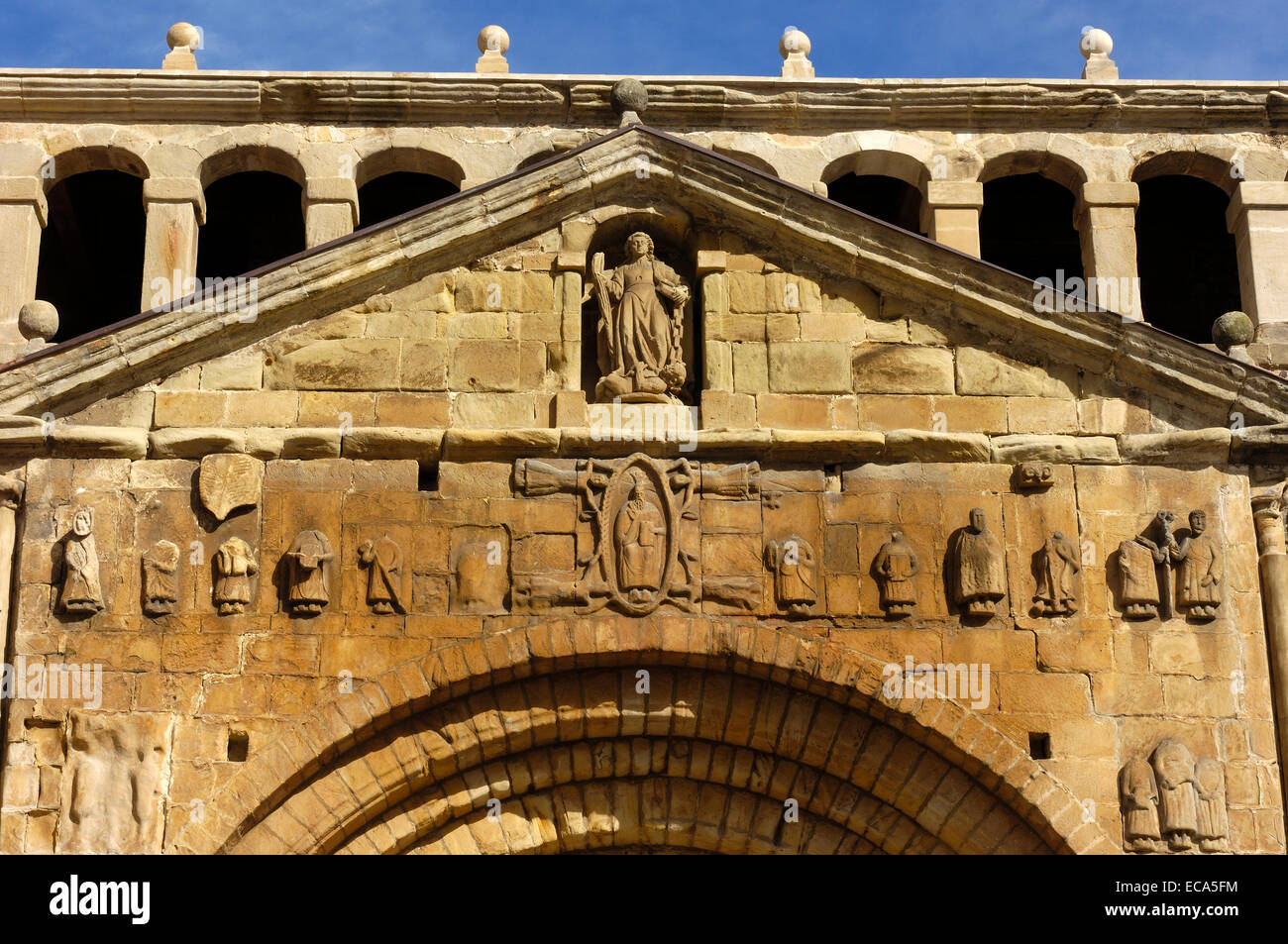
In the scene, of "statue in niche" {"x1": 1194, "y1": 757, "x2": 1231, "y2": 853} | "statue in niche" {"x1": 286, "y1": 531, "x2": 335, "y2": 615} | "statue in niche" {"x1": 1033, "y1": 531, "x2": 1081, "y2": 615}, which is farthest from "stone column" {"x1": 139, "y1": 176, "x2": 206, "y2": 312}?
"statue in niche" {"x1": 1194, "y1": 757, "x2": 1231, "y2": 853}

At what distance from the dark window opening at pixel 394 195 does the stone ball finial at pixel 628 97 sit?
172 inches

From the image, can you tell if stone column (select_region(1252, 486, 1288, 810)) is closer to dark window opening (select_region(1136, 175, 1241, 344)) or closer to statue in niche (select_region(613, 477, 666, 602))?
statue in niche (select_region(613, 477, 666, 602))

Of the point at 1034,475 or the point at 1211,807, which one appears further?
the point at 1034,475

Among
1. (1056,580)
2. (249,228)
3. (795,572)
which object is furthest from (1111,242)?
(249,228)

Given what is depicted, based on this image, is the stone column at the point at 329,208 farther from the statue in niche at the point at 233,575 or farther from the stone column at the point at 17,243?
the statue in niche at the point at 233,575

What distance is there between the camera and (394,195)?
69.1 feet

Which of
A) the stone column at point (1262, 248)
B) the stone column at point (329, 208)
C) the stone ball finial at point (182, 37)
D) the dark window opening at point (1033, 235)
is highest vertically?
the stone ball finial at point (182, 37)

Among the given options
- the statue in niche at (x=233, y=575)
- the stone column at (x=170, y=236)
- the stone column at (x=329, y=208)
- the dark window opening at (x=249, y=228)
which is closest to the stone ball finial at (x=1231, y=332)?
the statue in niche at (x=233, y=575)

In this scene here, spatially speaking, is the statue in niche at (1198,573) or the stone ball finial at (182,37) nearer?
the statue in niche at (1198,573)

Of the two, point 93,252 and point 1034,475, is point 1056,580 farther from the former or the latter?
point 93,252

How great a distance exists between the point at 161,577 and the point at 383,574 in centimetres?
148

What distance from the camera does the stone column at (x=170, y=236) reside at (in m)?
18.9

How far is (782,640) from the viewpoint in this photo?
1514 centimetres

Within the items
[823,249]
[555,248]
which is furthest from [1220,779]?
[555,248]
